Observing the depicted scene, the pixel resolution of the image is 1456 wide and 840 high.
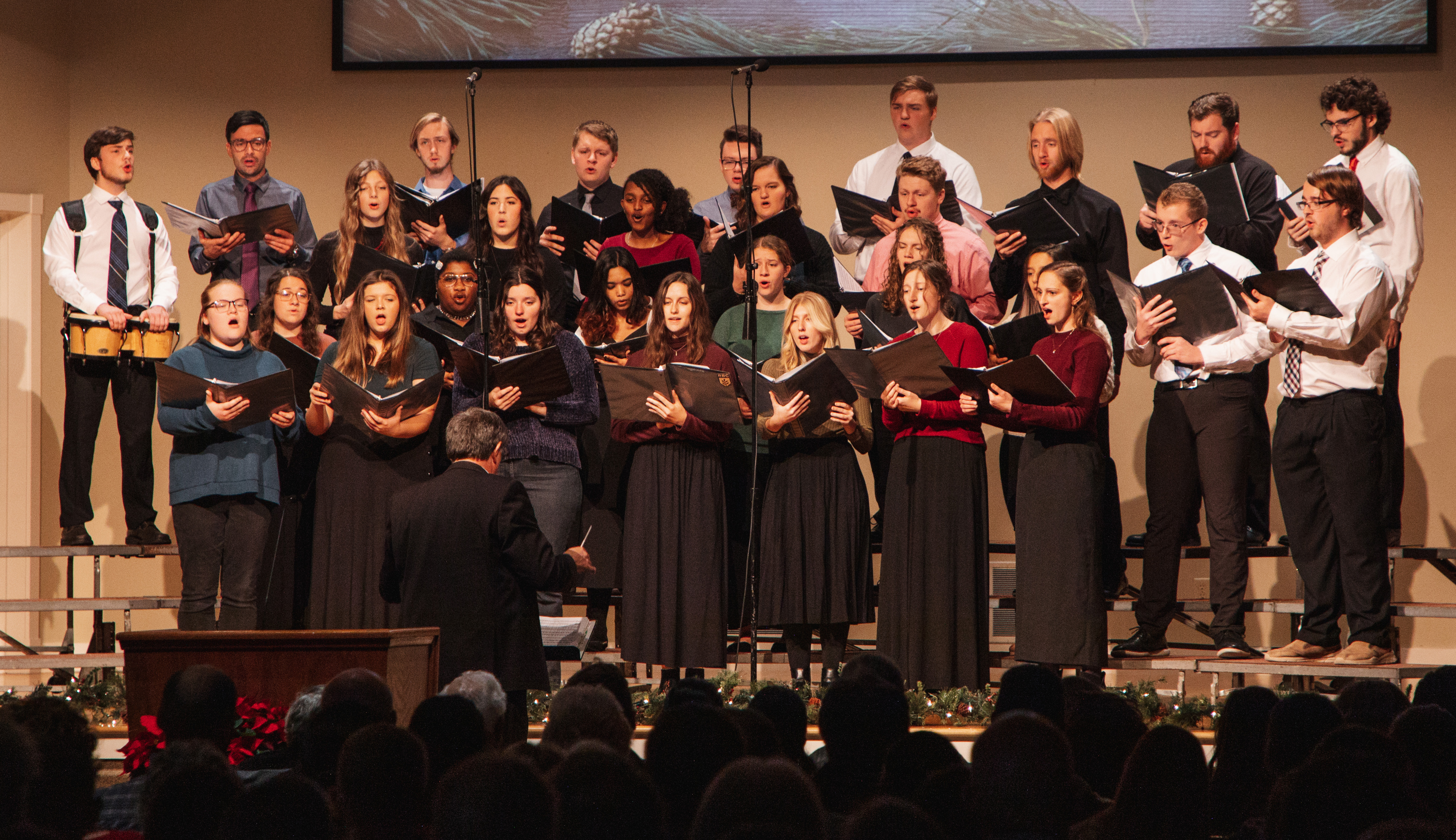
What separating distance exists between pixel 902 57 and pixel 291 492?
395 cm

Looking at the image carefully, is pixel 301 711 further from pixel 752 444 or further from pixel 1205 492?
pixel 1205 492

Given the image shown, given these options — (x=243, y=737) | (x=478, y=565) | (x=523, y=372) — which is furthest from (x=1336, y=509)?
(x=243, y=737)

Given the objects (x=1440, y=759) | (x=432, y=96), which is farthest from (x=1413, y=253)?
(x=432, y=96)

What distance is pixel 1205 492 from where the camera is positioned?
5.12 meters

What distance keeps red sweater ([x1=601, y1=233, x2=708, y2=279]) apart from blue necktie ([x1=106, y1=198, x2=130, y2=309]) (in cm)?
198

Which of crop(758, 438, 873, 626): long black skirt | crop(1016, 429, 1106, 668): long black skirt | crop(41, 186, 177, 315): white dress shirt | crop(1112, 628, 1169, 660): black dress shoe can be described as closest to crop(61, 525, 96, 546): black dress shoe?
crop(41, 186, 177, 315): white dress shirt

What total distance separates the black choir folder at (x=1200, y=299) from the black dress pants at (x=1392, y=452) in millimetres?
565

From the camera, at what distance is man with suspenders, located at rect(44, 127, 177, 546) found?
5977 mm

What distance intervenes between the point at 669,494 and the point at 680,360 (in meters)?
0.48

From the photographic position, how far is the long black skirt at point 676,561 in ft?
16.3

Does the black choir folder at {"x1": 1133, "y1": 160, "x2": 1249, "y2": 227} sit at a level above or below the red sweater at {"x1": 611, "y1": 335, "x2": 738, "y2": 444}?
above

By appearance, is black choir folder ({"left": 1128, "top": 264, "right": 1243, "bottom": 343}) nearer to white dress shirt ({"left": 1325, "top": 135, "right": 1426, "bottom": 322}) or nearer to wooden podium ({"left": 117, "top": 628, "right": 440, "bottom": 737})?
white dress shirt ({"left": 1325, "top": 135, "right": 1426, "bottom": 322})

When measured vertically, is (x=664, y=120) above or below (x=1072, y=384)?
above

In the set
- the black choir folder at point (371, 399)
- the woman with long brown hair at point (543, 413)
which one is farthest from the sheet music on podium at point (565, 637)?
the black choir folder at point (371, 399)
